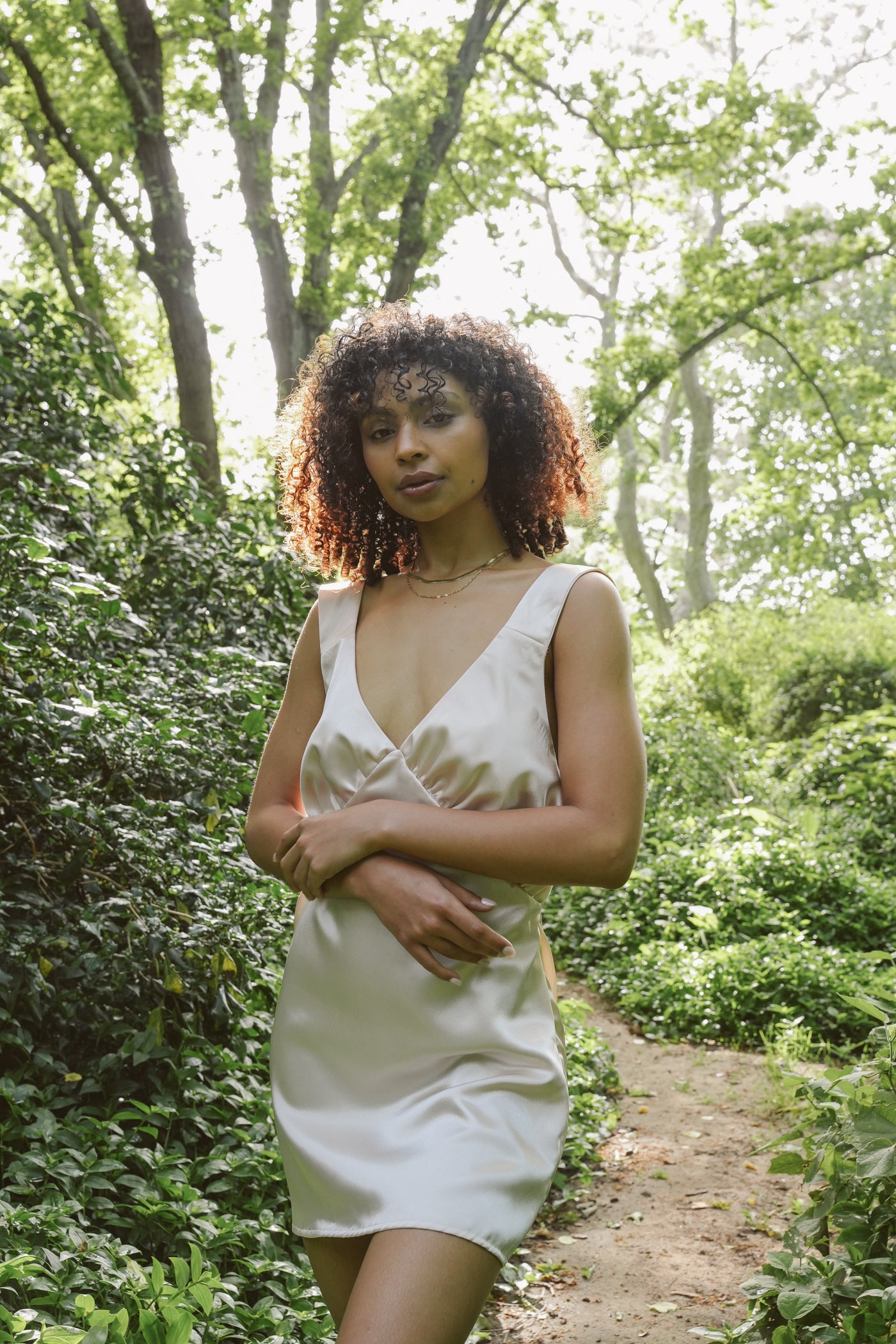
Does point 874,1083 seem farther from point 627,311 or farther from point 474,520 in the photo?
point 627,311

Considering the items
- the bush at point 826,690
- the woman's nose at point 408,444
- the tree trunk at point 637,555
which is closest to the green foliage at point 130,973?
the woman's nose at point 408,444

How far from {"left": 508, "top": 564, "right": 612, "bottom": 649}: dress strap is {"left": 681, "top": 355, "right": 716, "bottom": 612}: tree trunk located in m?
20.4

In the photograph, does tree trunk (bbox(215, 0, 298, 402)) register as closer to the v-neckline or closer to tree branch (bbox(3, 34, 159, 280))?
tree branch (bbox(3, 34, 159, 280))

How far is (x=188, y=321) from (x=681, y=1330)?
8.20 m

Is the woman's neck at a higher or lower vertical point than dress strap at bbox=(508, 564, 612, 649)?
higher

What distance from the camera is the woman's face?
2035 mm

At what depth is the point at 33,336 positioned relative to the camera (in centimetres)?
529

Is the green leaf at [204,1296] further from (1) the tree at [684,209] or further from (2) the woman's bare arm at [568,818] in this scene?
(1) the tree at [684,209]

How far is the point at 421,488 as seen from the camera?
204 centimetres

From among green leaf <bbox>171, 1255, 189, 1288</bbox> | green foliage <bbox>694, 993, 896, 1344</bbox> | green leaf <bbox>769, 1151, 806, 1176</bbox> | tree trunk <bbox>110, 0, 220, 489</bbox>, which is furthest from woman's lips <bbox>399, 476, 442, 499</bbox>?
tree trunk <bbox>110, 0, 220, 489</bbox>

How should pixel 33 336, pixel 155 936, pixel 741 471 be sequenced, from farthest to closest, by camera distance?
pixel 741 471 → pixel 33 336 → pixel 155 936

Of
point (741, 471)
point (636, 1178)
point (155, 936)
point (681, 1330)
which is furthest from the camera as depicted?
point (741, 471)

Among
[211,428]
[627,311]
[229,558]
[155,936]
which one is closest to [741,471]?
[627,311]

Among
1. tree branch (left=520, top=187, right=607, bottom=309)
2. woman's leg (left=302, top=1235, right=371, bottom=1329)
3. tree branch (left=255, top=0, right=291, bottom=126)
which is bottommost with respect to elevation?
woman's leg (left=302, top=1235, right=371, bottom=1329)
